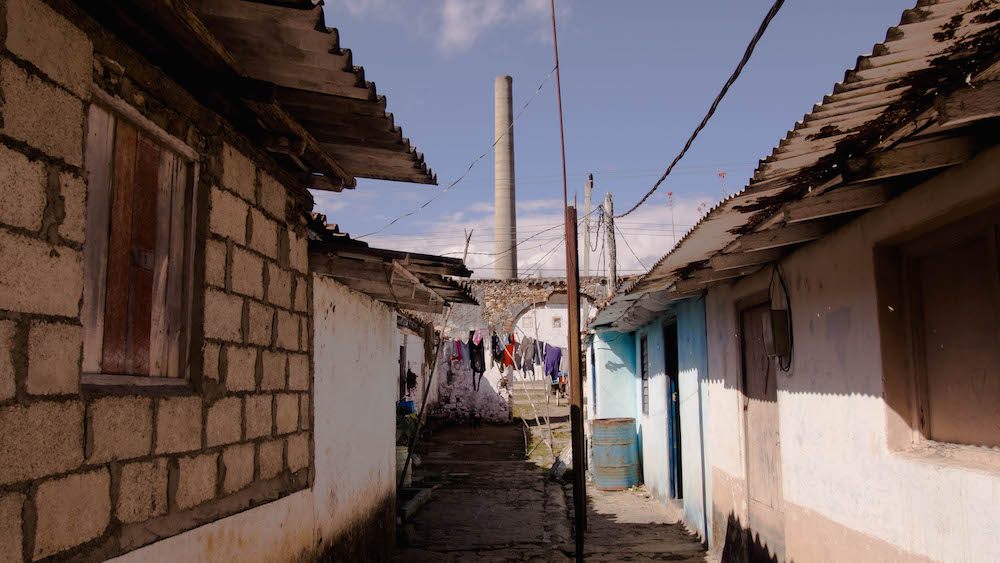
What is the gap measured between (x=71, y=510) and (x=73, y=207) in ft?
3.49

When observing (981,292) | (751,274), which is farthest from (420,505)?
(981,292)

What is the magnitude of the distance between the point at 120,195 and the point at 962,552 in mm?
3878

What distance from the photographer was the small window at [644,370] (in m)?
12.6

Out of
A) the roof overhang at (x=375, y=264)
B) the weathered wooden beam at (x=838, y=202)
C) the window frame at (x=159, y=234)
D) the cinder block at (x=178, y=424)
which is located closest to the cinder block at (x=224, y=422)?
the cinder block at (x=178, y=424)

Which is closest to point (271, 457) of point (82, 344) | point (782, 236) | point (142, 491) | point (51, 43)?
point (142, 491)

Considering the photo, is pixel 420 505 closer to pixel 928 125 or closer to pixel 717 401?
pixel 717 401

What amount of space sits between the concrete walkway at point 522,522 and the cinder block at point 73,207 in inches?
237

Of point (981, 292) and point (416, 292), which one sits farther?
point (416, 292)

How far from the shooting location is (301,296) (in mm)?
5074

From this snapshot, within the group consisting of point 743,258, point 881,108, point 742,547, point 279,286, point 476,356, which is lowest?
point 742,547

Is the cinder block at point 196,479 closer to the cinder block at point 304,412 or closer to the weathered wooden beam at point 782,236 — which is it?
the cinder block at point 304,412

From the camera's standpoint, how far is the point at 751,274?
6551mm

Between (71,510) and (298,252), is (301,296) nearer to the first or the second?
(298,252)

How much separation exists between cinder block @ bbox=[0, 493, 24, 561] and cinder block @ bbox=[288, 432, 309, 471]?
243 cm
